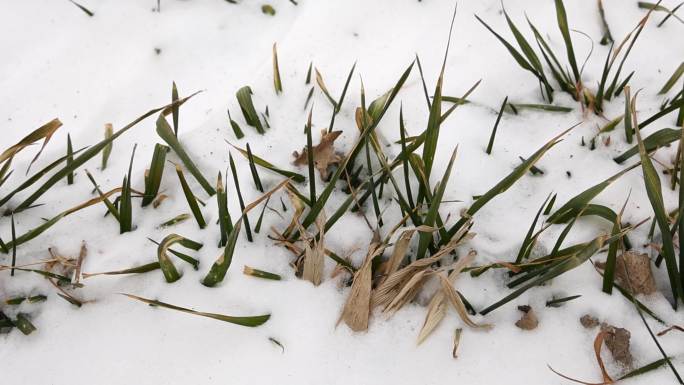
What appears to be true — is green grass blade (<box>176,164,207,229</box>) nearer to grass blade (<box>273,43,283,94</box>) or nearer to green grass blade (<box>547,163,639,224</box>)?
grass blade (<box>273,43,283,94</box>)

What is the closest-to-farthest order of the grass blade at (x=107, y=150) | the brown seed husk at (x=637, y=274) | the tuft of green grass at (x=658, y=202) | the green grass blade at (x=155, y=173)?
the tuft of green grass at (x=658, y=202) → the brown seed husk at (x=637, y=274) → the green grass blade at (x=155, y=173) → the grass blade at (x=107, y=150)

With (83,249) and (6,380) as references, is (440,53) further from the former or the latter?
(6,380)

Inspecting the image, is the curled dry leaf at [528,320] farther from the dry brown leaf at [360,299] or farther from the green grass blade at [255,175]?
the green grass blade at [255,175]

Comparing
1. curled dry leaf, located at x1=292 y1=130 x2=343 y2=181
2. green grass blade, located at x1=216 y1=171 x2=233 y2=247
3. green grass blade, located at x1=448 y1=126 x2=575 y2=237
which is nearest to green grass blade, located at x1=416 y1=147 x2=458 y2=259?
green grass blade, located at x1=448 y1=126 x2=575 y2=237

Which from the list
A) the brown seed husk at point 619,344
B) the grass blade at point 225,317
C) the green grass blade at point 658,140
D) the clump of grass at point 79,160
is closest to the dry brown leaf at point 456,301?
the brown seed husk at point 619,344

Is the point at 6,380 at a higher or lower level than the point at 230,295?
lower

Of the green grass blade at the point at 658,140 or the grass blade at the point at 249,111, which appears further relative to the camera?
the grass blade at the point at 249,111

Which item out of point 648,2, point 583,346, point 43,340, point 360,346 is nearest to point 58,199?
point 43,340
